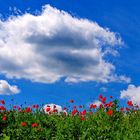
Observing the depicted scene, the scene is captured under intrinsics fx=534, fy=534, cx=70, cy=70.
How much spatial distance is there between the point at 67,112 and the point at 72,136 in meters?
3.68

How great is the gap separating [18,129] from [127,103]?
13.7ft

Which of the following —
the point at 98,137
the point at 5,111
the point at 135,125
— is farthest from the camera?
the point at 5,111

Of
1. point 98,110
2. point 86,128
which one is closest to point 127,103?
point 98,110

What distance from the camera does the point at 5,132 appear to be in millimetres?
16125

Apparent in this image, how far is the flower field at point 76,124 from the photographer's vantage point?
14.9m

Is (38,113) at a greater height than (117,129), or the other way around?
(38,113)

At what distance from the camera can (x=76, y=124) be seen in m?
15.5

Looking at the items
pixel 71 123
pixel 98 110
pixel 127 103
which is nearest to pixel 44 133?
pixel 71 123

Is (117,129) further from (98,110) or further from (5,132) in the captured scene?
(5,132)

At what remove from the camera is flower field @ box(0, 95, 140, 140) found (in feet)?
48.9

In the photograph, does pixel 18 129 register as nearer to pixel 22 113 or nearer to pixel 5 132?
pixel 5 132

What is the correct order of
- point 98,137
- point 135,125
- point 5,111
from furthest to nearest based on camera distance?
point 5,111, point 135,125, point 98,137

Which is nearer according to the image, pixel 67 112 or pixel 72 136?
pixel 72 136

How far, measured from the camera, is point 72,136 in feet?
49.1
